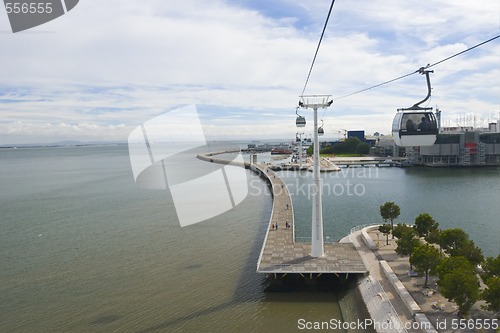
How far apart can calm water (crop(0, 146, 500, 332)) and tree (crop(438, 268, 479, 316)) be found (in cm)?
379

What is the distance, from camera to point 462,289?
8.98 meters

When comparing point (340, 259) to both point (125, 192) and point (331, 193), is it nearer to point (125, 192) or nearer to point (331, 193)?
point (331, 193)

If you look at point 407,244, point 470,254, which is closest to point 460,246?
point 470,254

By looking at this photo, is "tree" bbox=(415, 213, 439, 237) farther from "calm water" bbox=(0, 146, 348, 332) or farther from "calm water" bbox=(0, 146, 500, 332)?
"calm water" bbox=(0, 146, 348, 332)

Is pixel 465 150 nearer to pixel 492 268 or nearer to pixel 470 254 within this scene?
pixel 470 254

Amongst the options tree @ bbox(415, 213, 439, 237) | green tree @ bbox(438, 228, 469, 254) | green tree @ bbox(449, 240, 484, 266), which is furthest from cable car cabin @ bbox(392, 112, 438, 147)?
tree @ bbox(415, 213, 439, 237)

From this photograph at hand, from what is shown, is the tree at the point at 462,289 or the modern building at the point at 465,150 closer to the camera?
the tree at the point at 462,289

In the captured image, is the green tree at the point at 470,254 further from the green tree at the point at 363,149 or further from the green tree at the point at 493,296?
the green tree at the point at 363,149

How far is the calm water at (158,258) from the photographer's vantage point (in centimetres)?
1173

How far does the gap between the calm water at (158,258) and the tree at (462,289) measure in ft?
12.4

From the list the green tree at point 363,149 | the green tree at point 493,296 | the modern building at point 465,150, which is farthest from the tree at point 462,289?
the green tree at point 363,149

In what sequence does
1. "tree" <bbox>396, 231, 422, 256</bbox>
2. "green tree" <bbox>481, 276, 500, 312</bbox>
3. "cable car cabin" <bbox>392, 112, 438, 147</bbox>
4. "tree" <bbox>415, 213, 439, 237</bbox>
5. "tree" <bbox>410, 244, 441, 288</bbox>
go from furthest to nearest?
"tree" <bbox>415, 213, 439, 237</bbox>
"tree" <bbox>396, 231, 422, 256</bbox>
"tree" <bbox>410, 244, 441, 288</bbox>
"green tree" <bbox>481, 276, 500, 312</bbox>
"cable car cabin" <bbox>392, 112, 438, 147</bbox>

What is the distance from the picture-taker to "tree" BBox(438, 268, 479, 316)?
29.3 ft

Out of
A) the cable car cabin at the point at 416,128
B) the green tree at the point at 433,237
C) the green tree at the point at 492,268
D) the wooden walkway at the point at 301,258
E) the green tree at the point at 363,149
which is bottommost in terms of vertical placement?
the green tree at the point at 363,149
